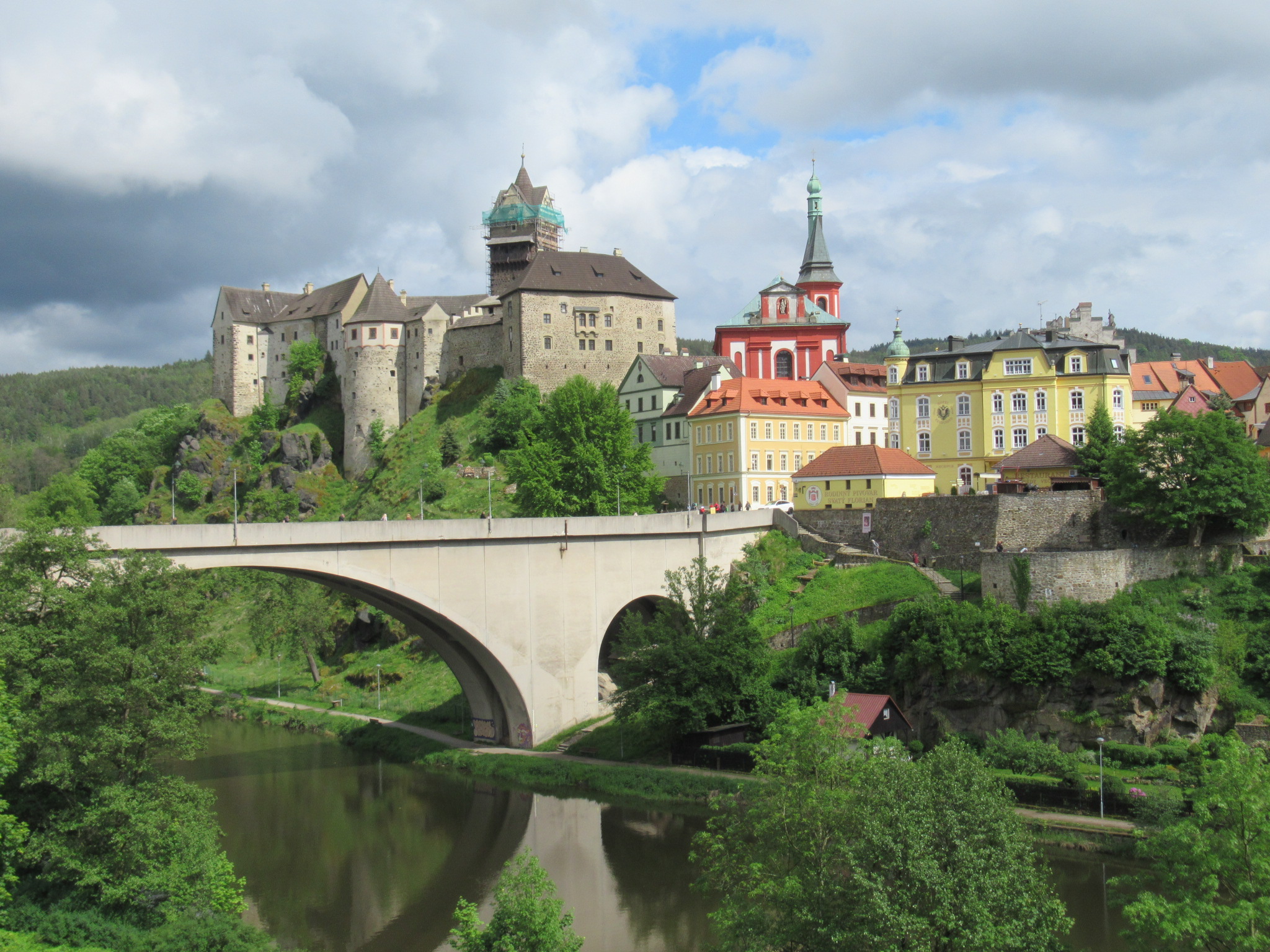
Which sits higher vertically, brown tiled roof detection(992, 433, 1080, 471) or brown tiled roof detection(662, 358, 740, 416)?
brown tiled roof detection(662, 358, 740, 416)

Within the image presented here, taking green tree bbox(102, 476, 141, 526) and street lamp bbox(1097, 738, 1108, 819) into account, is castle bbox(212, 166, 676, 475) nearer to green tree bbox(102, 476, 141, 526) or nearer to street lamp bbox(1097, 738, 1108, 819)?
green tree bbox(102, 476, 141, 526)

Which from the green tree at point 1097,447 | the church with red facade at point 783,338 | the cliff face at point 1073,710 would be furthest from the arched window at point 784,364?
the cliff face at point 1073,710

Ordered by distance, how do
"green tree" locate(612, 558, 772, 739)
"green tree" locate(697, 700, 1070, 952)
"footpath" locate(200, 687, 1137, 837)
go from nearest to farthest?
1. "green tree" locate(697, 700, 1070, 952)
2. "footpath" locate(200, 687, 1137, 837)
3. "green tree" locate(612, 558, 772, 739)

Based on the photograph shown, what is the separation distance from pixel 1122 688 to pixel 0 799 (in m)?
32.4

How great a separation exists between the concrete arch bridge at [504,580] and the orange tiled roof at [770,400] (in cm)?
1574

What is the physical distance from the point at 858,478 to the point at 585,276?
129ft

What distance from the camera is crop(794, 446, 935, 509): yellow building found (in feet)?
184

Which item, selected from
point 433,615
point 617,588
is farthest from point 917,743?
point 433,615

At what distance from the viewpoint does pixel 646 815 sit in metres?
38.8

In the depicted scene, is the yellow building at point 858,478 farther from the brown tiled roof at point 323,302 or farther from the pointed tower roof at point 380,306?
the brown tiled roof at point 323,302

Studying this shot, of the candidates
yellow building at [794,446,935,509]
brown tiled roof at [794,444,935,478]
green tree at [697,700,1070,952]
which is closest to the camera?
green tree at [697,700,1070,952]

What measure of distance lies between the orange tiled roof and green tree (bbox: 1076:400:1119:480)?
16738 millimetres

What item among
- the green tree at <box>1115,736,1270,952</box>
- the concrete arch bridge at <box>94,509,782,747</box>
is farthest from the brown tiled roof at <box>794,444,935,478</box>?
the green tree at <box>1115,736,1270,952</box>

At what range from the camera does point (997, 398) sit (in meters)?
64.7
